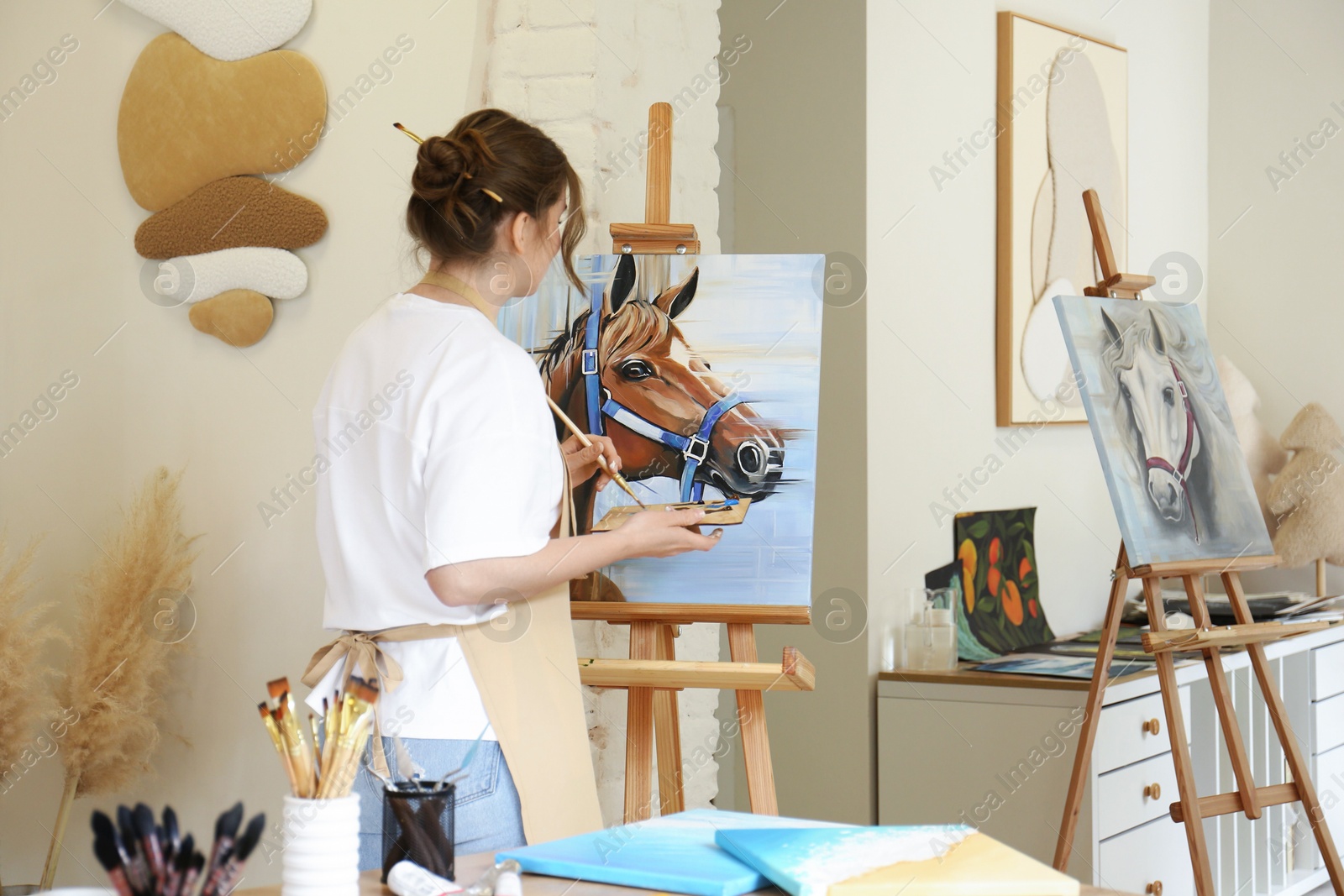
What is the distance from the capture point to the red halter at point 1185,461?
2482 millimetres

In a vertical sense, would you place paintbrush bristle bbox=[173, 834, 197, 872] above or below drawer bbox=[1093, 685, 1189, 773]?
above

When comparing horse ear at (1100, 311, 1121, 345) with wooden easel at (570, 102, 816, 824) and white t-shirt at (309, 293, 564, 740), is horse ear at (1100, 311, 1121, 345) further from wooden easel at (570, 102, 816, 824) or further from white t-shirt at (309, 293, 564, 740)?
white t-shirt at (309, 293, 564, 740)

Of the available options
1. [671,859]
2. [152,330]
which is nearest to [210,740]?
[152,330]

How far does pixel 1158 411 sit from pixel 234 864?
2222mm

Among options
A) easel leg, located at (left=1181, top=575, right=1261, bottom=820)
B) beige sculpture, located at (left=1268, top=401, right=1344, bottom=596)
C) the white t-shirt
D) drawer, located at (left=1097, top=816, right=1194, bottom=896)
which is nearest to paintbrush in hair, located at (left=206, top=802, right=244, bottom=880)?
the white t-shirt

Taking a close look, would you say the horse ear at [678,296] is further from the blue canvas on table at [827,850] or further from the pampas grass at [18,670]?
the pampas grass at [18,670]

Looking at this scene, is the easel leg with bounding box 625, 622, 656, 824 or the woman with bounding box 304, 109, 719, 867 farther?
the easel leg with bounding box 625, 622, 656, 824

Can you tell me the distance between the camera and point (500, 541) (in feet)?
4.19

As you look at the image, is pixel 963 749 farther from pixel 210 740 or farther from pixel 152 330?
pixel 152 330

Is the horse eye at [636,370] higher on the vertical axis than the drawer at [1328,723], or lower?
higher

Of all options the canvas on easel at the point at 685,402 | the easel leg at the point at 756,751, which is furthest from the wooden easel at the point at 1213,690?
the easel leg at the point at 756,751

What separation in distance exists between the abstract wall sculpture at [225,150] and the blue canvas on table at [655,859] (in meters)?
1.77

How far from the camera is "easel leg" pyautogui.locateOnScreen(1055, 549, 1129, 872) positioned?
2439mm

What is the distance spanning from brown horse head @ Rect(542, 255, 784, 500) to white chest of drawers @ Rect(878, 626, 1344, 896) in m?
1.10
